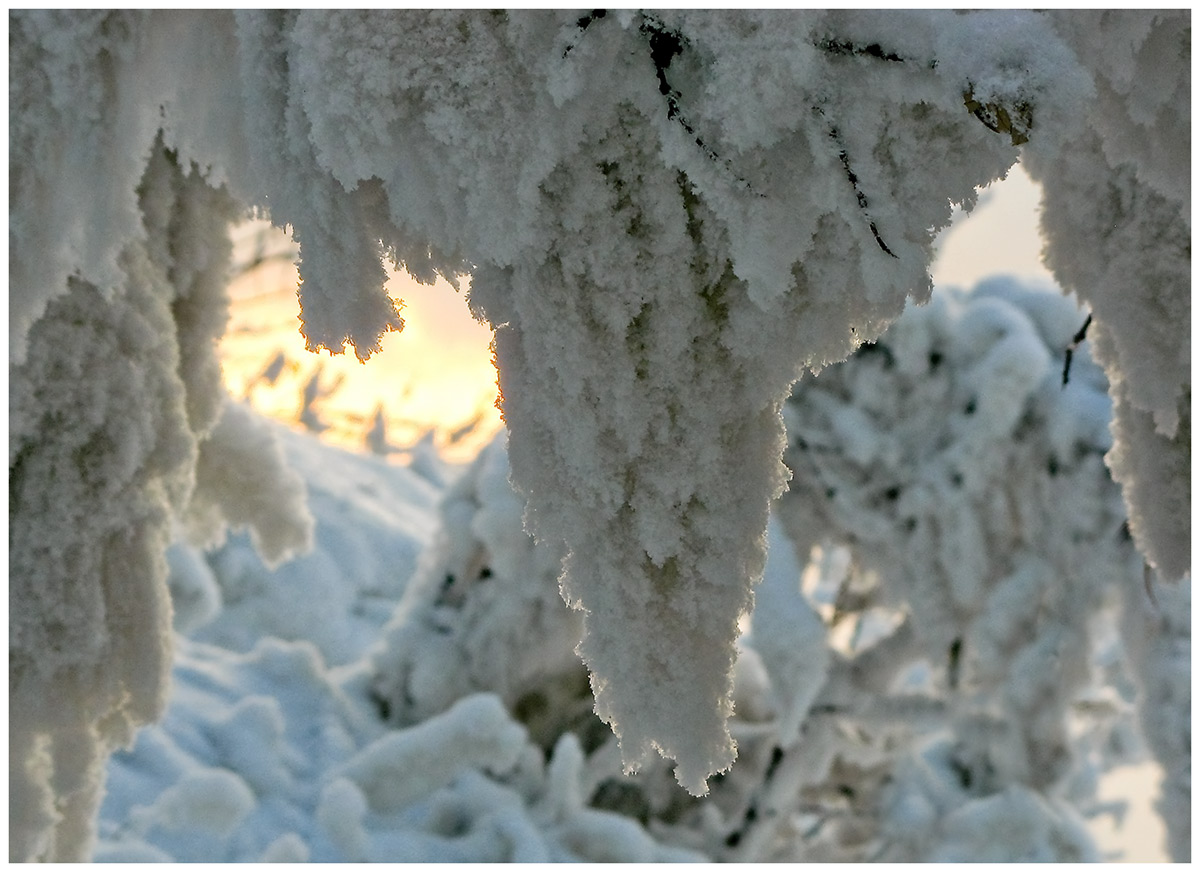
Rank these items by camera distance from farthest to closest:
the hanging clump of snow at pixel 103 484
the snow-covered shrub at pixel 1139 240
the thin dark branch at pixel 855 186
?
the hanging clump of snow at pixel 103 484, the snow-covered shrub at pixel 1139 240, the thin dark branch at pixel 855 186

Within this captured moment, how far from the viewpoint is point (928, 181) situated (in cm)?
112

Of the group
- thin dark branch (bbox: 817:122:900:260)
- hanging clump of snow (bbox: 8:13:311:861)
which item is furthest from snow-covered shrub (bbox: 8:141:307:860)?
thin dark branch (bbox: 817:122:900:260)

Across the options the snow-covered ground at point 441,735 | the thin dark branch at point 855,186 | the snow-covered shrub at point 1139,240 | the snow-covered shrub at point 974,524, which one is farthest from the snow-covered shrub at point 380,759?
the thin dark branch at point 855,186

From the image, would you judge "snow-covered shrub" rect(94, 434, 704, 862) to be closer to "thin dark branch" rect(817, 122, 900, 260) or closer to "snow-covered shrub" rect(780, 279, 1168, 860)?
"snow-covered shrub" rect(780, 279, 1168, 860)

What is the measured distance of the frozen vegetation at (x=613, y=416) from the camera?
1.12 metres

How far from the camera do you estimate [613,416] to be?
125 centimetres

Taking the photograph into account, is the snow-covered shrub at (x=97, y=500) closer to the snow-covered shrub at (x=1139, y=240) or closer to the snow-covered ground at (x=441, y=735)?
the snow-covered ground at (x=441, y=735)

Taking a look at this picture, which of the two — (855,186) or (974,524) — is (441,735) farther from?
(855,186)

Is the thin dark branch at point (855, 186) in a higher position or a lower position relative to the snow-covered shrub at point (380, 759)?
lower

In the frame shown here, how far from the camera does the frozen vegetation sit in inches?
44.3

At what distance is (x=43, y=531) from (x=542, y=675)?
110 inches

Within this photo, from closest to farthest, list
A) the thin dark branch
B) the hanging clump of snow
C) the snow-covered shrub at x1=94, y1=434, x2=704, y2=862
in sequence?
the thin dark branch < the hanging clump of snow < the snow-covered shrub at x1=94, y1=434, x2=704, y2=862

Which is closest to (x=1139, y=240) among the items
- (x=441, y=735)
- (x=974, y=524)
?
(x=441, y=735)

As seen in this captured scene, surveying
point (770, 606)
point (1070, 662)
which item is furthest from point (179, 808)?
point (1070, 662)
